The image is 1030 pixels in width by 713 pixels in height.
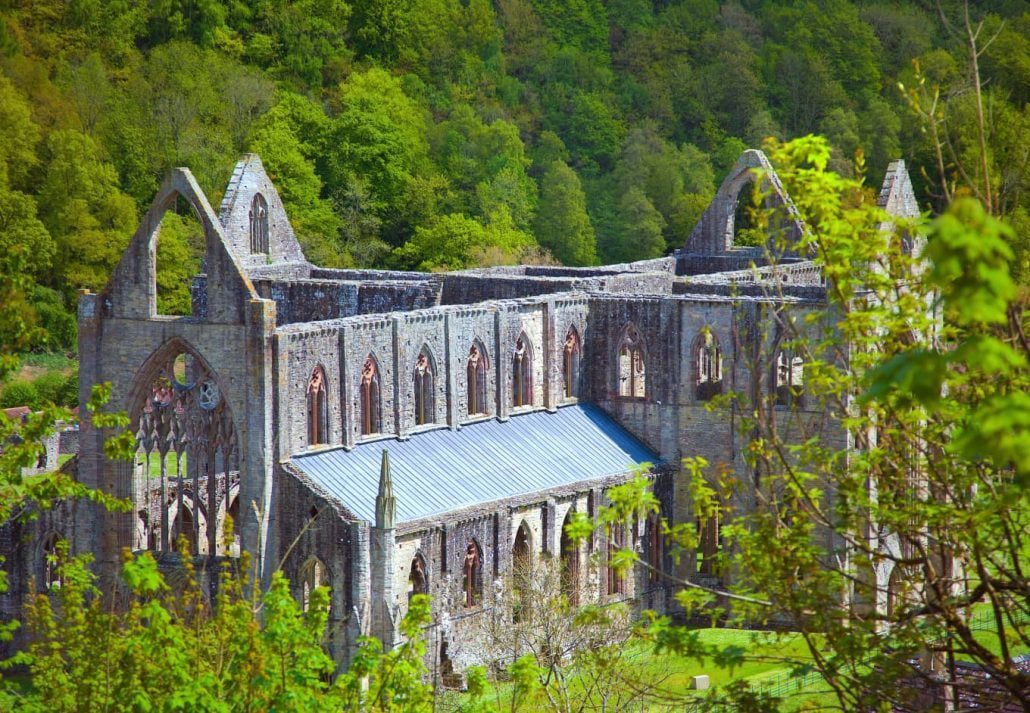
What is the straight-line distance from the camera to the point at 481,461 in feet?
173

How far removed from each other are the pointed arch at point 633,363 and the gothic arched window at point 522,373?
2619 mm

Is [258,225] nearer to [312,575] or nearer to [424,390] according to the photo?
[424,390]

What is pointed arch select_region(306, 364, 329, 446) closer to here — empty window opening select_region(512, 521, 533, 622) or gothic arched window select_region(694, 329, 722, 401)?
empty window opening select_region(512, 521, 533, 622)

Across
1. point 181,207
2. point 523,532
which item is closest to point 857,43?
point 181,207

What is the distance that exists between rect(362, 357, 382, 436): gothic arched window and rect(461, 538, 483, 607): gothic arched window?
3.90 metres

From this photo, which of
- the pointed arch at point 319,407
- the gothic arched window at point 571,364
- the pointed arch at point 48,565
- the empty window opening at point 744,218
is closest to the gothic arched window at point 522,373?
the gothic arched window at point 571,364

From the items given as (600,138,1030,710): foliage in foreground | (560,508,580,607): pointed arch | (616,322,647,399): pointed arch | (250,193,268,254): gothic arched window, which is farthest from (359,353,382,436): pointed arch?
(600,138,1030,710): foliage in foreground

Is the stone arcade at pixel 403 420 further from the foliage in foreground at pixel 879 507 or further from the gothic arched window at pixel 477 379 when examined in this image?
the foliage in foreground at pixel 879 507

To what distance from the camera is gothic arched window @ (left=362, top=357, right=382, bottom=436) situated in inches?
2015

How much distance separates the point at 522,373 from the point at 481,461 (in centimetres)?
437

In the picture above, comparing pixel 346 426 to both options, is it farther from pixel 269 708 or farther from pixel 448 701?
pixel 269 708

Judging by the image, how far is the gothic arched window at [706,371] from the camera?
56.2m

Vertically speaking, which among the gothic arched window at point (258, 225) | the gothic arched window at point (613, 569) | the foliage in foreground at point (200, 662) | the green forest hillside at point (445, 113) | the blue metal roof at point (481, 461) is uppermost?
the green forest hillside at point (445, 113)

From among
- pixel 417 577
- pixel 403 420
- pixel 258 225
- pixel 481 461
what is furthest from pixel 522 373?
pixel 258 225
